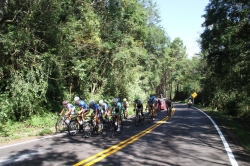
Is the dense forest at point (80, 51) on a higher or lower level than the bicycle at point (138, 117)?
higher

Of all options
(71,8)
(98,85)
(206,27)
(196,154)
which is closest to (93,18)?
(71,8)

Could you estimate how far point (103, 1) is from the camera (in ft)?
77.2

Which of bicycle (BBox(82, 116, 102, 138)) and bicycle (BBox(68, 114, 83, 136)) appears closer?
bicycle (BBox(82, 116, 102, 138))

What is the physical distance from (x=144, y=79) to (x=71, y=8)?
25.1 metres

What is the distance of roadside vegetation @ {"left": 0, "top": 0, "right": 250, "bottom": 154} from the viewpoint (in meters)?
14.1

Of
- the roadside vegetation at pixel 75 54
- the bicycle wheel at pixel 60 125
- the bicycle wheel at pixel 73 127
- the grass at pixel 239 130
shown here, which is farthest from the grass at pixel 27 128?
the grass at pixel 239 130

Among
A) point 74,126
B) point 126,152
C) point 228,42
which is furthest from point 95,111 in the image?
point 228,42

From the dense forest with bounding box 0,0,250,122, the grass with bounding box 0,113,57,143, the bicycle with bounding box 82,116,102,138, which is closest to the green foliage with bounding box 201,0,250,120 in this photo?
the dense forest with bounding box 0,0,250,122

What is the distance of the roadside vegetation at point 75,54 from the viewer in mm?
14117

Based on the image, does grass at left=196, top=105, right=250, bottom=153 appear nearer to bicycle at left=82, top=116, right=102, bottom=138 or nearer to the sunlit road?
the sunlit road

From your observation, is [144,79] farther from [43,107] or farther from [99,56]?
[43,107]

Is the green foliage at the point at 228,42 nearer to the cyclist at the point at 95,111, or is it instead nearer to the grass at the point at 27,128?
the cyclist at the point at 95,111

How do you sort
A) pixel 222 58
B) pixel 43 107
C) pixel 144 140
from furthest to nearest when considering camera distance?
pixel 222 58, pixel 43 107, pixel 144 140

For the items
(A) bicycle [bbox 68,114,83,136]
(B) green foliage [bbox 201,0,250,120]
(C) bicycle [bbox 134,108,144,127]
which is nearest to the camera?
(A) bicycle [bbox 68,114,83,136]
